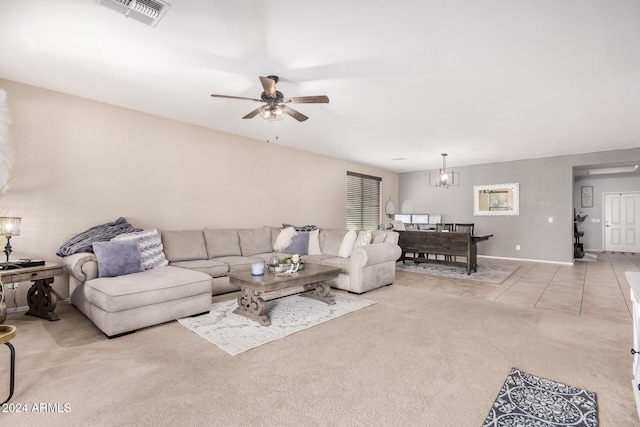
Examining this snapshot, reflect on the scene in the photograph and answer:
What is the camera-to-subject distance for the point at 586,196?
969 cm

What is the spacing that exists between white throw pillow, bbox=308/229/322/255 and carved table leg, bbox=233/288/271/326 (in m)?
1.99

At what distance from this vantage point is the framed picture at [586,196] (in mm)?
9617

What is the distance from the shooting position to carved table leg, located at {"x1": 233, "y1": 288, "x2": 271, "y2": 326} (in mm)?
3023

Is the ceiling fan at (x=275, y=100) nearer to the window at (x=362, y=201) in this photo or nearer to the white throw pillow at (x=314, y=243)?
the white throw pillow at (x=314, y=243)

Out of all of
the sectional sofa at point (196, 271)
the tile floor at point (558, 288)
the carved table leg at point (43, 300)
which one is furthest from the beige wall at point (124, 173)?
the tile floor at point (558, 288)

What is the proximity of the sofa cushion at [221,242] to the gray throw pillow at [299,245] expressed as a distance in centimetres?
81

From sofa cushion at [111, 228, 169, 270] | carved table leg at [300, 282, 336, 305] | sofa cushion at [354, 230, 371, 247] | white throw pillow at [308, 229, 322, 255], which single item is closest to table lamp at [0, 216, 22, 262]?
sofa cushion at [111, 228, 169, 270]

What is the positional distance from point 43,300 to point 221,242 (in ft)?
6.94

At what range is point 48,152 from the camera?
3.55 metres

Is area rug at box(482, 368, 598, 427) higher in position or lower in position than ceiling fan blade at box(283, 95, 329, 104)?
lower

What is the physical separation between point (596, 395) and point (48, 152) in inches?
214

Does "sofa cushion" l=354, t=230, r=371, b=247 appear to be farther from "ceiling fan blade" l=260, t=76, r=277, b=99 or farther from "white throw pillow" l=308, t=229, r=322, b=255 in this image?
"ceiling fan blade" l=260, t=76, r=277, b=99

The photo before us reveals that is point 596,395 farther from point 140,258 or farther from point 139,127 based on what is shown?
point 139,127

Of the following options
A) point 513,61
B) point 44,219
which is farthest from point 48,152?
point 513,61
